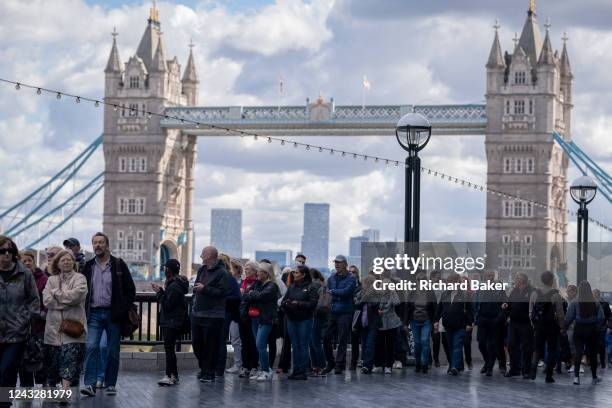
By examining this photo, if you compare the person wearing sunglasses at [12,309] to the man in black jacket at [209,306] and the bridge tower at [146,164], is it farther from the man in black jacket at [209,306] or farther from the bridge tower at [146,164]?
the bridge tower at [146,164]

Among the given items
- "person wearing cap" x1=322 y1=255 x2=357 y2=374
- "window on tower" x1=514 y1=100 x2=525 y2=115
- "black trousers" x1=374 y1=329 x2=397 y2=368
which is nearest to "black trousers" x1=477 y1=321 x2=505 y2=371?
"black trousers" x1=374 y1=329 x2=397 y2=368

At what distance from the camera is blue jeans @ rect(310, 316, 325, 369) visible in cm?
1953

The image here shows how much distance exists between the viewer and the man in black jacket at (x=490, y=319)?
20641 mm

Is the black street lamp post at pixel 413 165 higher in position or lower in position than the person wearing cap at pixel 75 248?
higher

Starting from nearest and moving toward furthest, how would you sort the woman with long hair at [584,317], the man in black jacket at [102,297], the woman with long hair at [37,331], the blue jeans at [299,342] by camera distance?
the woman with long hair at [37,331] < the man in black jacket at [102,297] < the blue jeans at [299,342] < the woman with long hair at [584,317]

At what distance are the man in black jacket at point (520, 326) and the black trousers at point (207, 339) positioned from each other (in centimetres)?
495

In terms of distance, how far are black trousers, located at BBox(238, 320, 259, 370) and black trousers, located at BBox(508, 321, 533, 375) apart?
403 centimetres

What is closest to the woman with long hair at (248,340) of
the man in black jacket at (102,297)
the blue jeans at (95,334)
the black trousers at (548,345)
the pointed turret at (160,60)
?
the blue jeans at (95,334)

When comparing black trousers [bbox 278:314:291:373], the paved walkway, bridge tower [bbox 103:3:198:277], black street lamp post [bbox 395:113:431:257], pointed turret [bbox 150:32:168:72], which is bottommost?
the paved walkway

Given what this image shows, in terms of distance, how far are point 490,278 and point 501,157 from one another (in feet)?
237

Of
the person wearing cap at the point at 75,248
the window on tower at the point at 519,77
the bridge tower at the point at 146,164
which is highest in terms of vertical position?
the window on tower at the point at 519,77

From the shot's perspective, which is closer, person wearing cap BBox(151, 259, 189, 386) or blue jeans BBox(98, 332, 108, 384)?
blue jeans BBox(98, 332, 108, 384)

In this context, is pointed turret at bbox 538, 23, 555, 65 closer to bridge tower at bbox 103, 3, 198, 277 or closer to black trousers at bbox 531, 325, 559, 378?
bridge tower at bbox 103, 3, 198, 277

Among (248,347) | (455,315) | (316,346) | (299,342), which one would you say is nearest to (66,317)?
(248,347)
